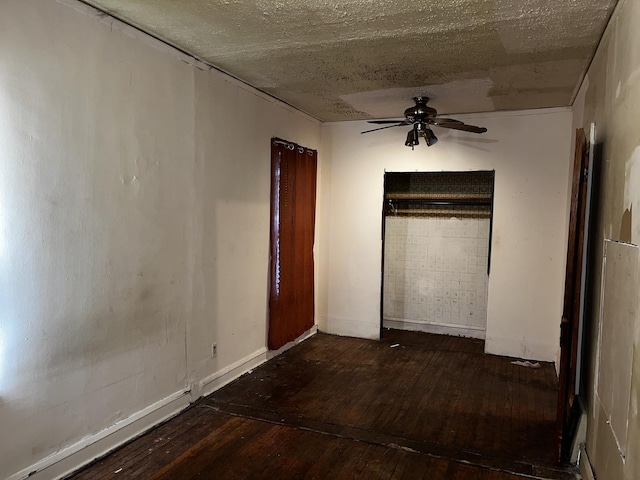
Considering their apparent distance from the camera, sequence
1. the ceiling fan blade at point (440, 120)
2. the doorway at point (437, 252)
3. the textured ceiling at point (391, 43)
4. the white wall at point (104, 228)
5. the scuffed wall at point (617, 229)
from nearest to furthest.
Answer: the scuffed wall at point (617, 229)
the white wall at point (104, 228)
the textured ceiling at point (391, 43)
the ceiling fan blade at point (440, 120)
the doorway at point (437, 252)

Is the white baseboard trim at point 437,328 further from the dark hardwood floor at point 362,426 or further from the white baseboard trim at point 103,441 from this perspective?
the white baseboard trim at point 103,441

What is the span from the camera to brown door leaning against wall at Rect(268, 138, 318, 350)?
173 inches

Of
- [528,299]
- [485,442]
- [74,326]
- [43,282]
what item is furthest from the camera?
[528,299]

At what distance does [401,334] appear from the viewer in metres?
5.53

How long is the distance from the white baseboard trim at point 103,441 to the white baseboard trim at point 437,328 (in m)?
3.12

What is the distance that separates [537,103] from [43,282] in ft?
14.1

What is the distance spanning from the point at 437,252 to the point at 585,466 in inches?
128

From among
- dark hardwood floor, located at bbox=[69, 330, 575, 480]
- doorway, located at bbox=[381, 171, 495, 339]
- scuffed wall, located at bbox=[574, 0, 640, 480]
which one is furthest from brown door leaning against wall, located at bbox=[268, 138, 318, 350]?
scuffed wall, located at bbox=[574, 0, 640, 480]

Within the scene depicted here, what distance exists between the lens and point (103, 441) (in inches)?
106

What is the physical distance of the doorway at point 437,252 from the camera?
537 cm

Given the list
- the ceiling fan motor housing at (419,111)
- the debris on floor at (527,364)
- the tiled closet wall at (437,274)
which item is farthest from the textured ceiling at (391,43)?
the debris on floor at (527,364)

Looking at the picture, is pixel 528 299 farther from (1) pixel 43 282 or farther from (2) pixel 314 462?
(1) pixel 43 282

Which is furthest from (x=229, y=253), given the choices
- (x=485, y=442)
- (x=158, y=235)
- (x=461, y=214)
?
(x=461, y=214)

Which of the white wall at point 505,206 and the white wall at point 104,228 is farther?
the white wall at point 505,206
